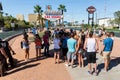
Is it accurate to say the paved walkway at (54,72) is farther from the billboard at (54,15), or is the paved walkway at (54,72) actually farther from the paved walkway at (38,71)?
the billboard at (54,15)

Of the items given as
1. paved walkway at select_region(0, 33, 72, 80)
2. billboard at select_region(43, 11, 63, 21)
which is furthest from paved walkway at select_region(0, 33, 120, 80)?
billboard at select_region(43, 11, 63, 21)

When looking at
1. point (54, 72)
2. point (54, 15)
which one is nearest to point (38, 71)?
point (54, 72)

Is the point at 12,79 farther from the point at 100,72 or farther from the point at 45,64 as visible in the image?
the point at 100,72

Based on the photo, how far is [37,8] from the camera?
96750 millimetres

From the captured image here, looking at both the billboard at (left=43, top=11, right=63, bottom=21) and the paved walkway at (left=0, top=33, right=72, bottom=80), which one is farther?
the billboard at (left=43, top=11, right=63, bottom=21)

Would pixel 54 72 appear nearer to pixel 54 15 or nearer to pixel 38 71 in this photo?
pixel 38 71

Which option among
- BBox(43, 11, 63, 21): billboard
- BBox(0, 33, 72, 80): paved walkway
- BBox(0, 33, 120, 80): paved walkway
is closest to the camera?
BBox(0, 33, 120, 80): paved walkway

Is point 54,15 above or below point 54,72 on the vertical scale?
above

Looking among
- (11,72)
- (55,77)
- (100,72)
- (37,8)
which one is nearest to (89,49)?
(100,72)

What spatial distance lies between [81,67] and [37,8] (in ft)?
290

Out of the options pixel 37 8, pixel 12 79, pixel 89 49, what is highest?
pixel 37 8

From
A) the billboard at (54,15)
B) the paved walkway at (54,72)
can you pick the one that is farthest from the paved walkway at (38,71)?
the billboard at (54,15)

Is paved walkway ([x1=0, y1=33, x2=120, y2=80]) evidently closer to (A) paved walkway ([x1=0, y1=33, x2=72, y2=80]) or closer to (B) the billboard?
(A) paved walkway ([x1=0, y1=33, x2=72, y2=80])

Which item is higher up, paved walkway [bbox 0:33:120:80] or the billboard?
the billboard
